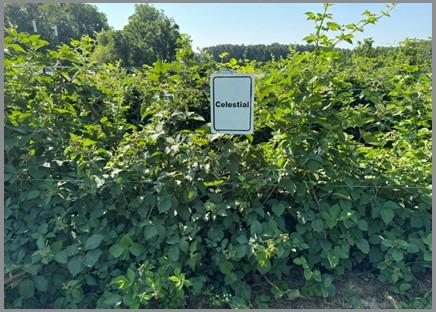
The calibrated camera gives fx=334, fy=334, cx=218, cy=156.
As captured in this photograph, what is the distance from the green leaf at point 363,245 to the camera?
6.14 ft

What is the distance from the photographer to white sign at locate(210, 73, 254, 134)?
5.54ft

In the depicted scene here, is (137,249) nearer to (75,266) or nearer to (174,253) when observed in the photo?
(174,253)

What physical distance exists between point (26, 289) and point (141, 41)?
2883 centimetres

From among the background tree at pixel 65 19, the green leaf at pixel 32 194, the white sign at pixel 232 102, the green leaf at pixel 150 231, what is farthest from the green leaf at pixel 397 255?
the background tree at pixel 65 19

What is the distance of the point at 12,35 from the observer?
1.86 metres

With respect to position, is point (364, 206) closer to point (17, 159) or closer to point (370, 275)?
point (370, 275)

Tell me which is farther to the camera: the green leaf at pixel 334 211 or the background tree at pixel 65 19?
the background tree at pixel 65 19

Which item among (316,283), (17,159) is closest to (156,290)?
(316,283)

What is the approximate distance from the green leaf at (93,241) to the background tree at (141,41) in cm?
2358

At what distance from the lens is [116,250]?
1.82 meters

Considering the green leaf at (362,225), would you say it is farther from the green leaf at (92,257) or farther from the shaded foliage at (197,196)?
the green leaf at (92,257)

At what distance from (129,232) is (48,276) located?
520 mm

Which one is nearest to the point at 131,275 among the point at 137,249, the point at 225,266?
the point at 137,249

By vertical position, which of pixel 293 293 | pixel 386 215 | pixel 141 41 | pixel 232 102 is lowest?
pixel 293 293
